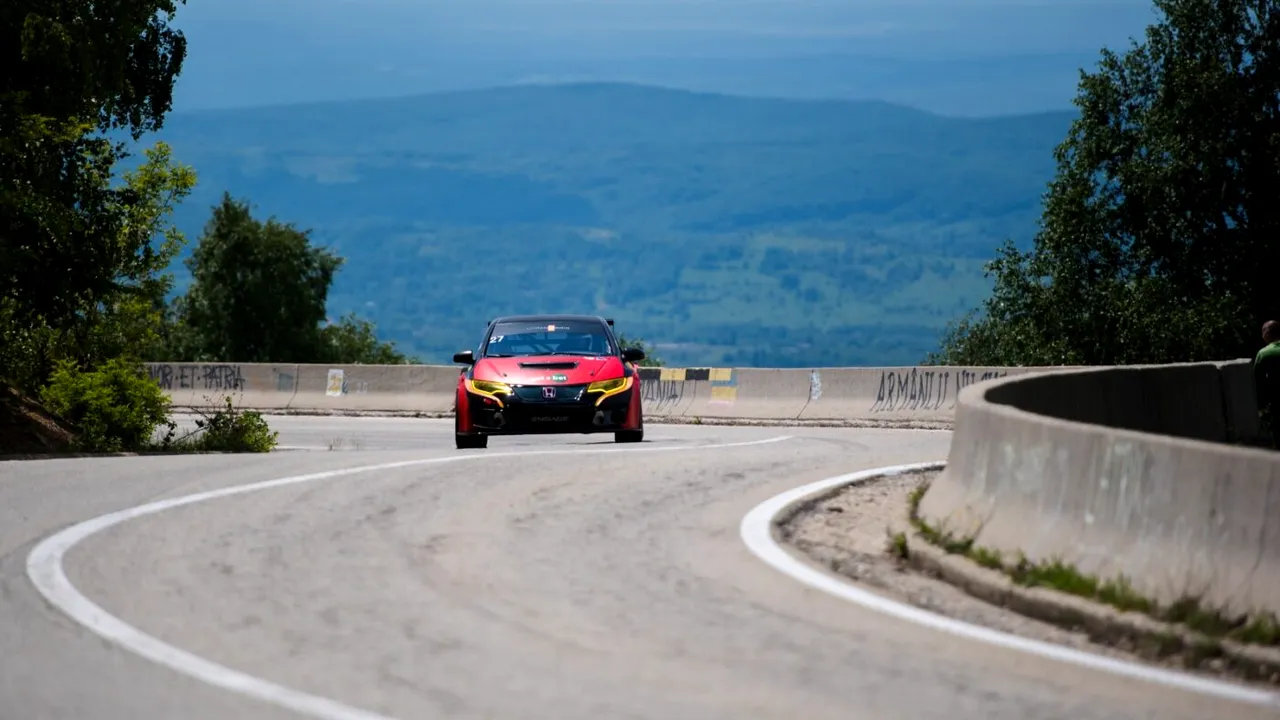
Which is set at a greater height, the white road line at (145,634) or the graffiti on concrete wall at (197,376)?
the graffiti on concrete wall at (197,376)

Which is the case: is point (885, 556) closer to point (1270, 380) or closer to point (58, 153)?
point (1270, 380)

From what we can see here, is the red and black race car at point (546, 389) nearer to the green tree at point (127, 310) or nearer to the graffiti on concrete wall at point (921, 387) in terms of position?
the green tree at point (127, 310)

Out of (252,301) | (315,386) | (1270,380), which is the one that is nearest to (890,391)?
(1270,380)

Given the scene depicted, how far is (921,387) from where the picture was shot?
2716cm

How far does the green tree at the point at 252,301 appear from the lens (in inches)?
3885

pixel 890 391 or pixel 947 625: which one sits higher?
pixel 890 391

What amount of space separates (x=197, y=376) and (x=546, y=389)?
61.5 ft

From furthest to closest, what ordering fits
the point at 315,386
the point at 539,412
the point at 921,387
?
1. the point at 315,386
2. the point at 921,387
3. the point at 539,412

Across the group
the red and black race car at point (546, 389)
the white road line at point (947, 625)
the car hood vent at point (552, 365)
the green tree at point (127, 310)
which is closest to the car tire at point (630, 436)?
the red and black race car at point (546, 389)

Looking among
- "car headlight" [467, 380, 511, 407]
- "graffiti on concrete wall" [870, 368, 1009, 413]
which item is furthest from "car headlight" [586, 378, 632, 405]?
"graffiti on concrete wall" [870, 368, 1009, 413]

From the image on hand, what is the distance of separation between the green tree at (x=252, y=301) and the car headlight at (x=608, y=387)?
78.7 m

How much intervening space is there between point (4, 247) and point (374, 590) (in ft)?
36.9

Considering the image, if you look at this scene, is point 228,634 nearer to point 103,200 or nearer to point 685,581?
point 685,581

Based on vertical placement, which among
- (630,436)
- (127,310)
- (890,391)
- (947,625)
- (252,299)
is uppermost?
(252,299)
